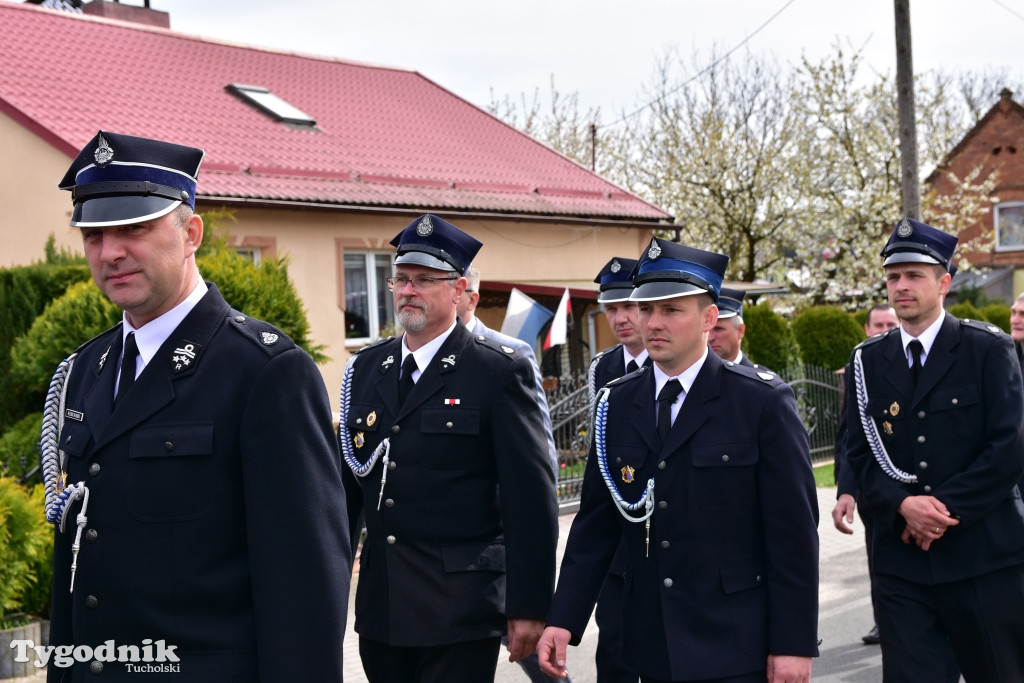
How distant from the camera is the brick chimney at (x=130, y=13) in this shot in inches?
902

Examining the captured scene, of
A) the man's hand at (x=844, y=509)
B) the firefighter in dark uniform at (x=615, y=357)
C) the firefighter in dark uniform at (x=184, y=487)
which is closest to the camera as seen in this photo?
the firefighter in dark uniform at (x=184, y=487)

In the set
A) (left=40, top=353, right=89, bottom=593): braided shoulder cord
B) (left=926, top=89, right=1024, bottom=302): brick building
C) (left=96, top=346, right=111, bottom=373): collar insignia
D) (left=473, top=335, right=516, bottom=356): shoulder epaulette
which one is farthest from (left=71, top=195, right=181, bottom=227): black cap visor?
(left=926, top=89, right=1024, bottom=302): brick building

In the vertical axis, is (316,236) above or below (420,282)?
above

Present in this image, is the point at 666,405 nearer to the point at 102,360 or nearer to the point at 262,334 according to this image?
the point at 262,334

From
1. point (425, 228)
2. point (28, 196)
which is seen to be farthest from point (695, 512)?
point (28, 196)

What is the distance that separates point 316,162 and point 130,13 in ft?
22.4

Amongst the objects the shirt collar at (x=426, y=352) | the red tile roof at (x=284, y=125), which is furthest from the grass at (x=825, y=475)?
the shirt collar at (x=426, y=352)

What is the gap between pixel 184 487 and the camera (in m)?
2.72

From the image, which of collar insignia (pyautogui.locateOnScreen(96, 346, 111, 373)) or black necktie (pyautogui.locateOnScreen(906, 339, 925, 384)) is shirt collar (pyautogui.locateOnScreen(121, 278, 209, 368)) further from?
black necktie (pyautogui.locateOnScreen(906, 339, 925, 384))

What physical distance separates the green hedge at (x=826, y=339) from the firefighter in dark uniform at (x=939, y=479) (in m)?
17.0

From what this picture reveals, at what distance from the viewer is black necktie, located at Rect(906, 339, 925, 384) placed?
5.52 metres

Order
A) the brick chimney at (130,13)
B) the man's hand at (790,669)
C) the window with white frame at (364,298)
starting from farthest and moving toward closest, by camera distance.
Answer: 1. the brick chimney at (130,13)
2. the window with white frame at (364,298)
3. the man's hand at (790,669)

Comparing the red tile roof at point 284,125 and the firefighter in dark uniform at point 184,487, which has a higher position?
the red tile roof at point 284,125

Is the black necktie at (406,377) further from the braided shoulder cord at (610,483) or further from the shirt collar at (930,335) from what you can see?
the shirt collar at (930,335)
